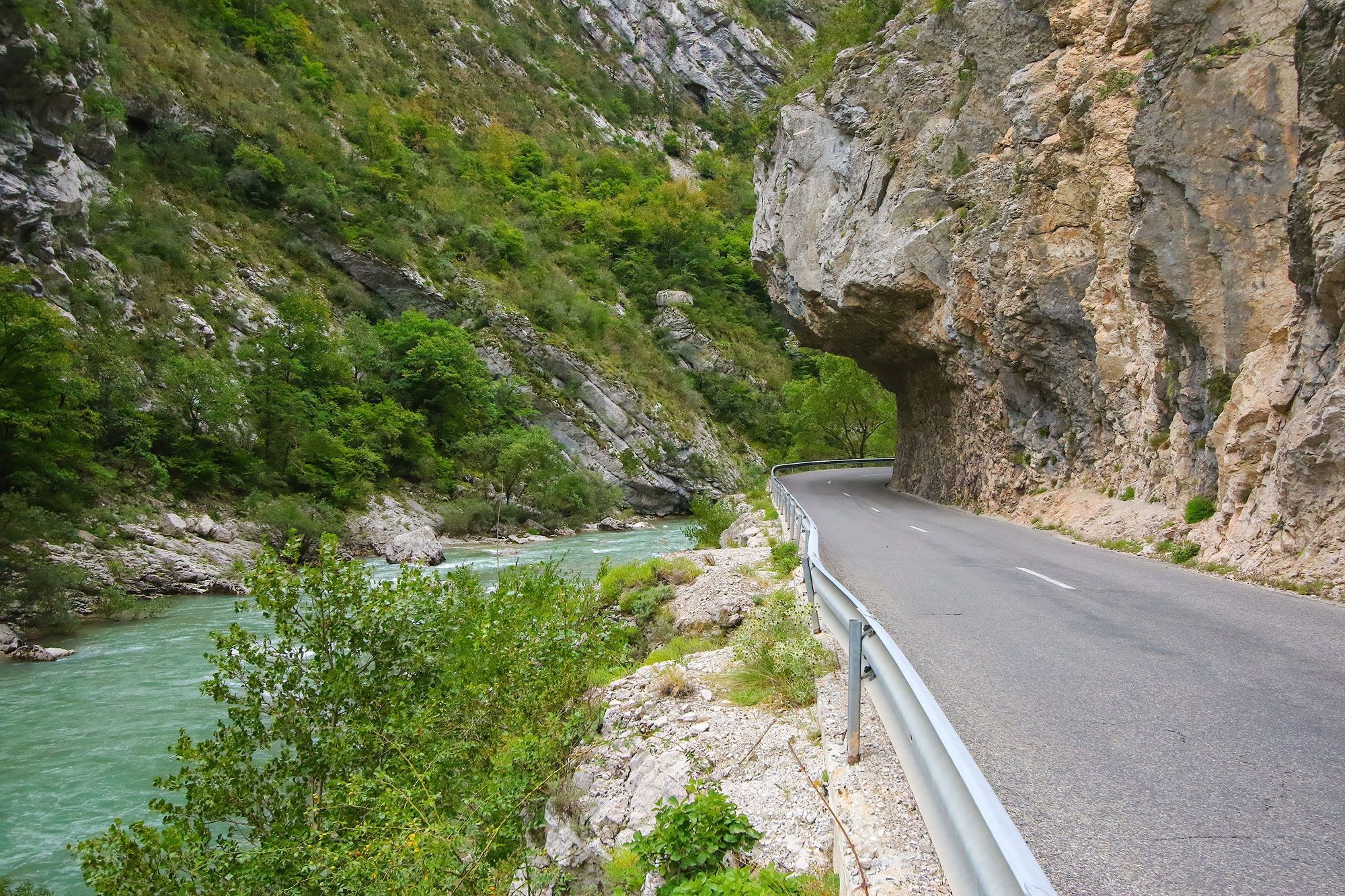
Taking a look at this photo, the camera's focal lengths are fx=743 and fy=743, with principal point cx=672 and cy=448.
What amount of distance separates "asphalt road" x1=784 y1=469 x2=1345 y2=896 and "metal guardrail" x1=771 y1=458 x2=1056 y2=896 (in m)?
0.64

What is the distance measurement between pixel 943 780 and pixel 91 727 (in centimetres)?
1209

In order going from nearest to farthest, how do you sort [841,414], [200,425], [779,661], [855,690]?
1. [855,690]
2. [779,661]
3. [200,425]
4. [841,414]

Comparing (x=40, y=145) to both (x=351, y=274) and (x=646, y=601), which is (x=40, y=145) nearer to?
(x=351, y=274)

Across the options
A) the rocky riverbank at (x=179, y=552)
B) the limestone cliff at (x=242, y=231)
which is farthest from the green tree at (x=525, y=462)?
the rocky riverbank at (x=179, y=552)

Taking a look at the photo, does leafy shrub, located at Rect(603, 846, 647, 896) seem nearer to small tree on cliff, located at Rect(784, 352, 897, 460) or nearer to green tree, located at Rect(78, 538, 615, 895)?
green tree, located at Rect(78, 538, 615, 895)

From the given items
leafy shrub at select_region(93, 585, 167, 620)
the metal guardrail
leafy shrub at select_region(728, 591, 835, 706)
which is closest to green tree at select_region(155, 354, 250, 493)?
leafy shrub at select_region(93, 585, 167, 620)

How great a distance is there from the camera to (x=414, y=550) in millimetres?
24609

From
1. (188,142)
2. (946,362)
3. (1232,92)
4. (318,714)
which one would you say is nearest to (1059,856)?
(318,714)

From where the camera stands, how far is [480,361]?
39812 millimetres

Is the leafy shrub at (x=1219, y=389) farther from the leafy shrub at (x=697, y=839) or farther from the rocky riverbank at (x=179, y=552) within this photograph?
the rocky riverbank at (x=179, y=552)

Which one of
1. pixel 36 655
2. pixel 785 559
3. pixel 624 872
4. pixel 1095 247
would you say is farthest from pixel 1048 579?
pixel 36 655

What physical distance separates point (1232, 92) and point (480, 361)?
33.7 metres

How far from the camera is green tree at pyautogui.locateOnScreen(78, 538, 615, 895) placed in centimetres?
538

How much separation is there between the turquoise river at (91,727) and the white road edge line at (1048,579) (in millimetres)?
10945
